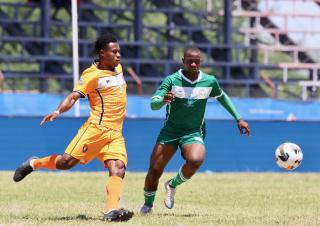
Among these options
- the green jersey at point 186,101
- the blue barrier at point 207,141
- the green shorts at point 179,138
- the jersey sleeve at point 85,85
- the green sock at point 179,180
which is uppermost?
the jersey sleeve at point 85,85

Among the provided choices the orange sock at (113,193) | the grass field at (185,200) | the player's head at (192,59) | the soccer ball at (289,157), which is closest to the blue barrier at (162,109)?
the grass field at (185,200)

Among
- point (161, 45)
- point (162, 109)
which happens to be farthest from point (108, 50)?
point (161, 45)

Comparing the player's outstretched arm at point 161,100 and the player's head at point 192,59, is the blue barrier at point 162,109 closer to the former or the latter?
the player's head at point 192,59

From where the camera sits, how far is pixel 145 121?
19188 millimetres

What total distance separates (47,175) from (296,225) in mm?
8330

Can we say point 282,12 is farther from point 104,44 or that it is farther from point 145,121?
point 104,44

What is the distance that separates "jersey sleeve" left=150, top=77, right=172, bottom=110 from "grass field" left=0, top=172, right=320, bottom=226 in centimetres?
122

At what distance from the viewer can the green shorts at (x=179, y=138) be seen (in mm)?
11250

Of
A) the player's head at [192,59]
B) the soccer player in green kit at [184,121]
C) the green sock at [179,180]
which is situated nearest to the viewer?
the player's head at [192,59]

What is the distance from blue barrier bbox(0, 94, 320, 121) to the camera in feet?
74.4

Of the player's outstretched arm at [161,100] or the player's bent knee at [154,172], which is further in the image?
the player's bent knee at [154,172]

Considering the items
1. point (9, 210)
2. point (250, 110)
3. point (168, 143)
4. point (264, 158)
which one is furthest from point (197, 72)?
point (250, 110)

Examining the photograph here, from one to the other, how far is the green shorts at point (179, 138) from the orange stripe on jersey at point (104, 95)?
794 mm

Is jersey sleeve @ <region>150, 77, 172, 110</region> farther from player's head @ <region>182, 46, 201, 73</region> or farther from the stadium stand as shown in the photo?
the stadium stand
